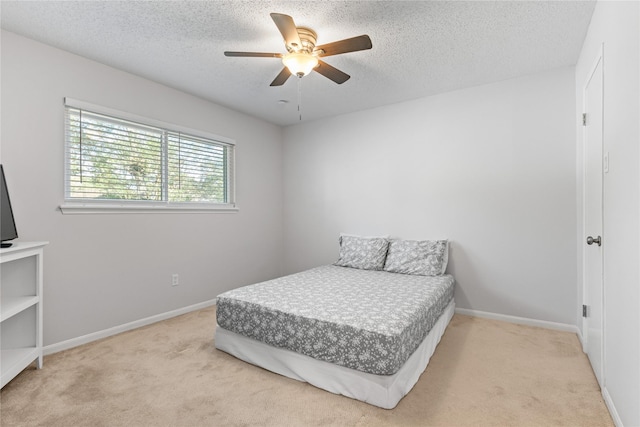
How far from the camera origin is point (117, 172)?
299 centimetres

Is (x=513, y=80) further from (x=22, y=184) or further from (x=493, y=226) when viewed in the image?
(x=22, y=184)

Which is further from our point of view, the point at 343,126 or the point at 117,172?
the point at 343,126

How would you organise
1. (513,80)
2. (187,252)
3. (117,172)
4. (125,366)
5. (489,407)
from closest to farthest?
(489,407) < (125,366) < (117,172) < (513,80) < (187,252)

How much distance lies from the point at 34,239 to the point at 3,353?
817 millimetres

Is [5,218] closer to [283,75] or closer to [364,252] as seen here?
[283,75]

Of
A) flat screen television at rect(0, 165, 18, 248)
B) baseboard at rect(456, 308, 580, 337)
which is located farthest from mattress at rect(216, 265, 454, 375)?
flat screen television at rect(0, 165, 18, 248)

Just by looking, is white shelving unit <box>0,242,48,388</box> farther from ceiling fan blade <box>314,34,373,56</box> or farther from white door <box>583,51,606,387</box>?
white door <box>583,51,606,387</box>

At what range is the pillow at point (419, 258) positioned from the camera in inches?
133

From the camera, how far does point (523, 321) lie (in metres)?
3.15

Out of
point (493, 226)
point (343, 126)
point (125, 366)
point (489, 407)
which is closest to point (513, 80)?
point (493, 226)

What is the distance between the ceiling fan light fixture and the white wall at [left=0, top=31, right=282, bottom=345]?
182cm

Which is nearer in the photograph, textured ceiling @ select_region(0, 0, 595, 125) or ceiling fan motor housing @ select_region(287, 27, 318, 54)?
textured ceiling @ select_region(0, 0, 595, 125)

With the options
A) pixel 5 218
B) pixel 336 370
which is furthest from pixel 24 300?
pixel 336 370

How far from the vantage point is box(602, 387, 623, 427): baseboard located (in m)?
1.60
